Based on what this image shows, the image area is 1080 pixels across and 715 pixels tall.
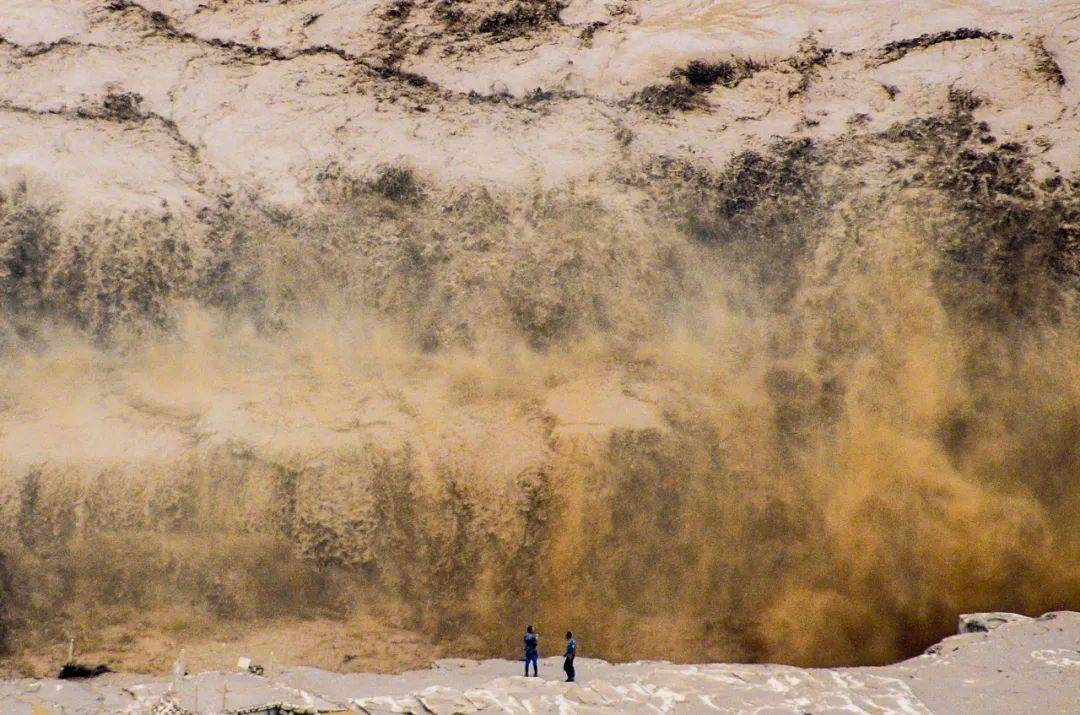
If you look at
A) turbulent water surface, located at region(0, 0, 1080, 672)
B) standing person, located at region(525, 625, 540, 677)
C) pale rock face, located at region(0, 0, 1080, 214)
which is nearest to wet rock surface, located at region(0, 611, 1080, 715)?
standing person, located at region(525, 625, 540, 677)

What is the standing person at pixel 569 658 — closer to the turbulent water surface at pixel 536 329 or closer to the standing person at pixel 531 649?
the standing person at pixel 531 649

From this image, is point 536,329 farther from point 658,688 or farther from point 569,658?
point 658,688

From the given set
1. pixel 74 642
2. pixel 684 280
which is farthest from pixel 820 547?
pixel 74 642

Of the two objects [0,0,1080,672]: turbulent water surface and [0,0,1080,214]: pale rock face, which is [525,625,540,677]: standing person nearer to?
→ [0,0,1080,672]: turbulent water surface

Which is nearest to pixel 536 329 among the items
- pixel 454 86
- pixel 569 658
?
pixel 454 86

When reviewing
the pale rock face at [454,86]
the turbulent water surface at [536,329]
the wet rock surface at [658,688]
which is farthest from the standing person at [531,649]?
the pale rock face at [454,86]

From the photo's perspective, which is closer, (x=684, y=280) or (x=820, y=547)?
(x=820, y=547)

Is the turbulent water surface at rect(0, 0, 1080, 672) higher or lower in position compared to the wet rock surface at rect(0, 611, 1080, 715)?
higher

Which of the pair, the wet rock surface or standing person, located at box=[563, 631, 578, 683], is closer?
the wet rock surface

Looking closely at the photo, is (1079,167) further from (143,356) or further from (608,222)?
(143,356)
